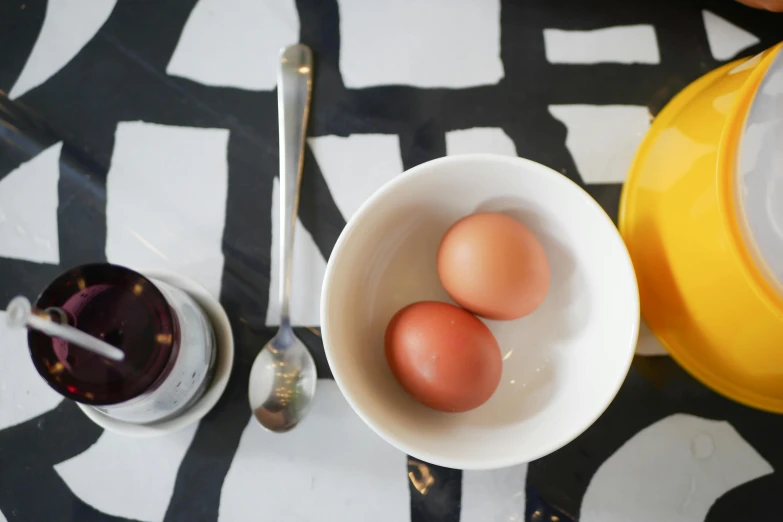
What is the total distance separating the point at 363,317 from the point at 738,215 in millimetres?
354

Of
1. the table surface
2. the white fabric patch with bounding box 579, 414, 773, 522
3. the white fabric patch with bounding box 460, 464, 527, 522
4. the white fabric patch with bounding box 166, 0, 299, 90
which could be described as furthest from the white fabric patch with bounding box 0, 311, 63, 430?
the white fabric patch with bounding box 579, 414, 773, 522

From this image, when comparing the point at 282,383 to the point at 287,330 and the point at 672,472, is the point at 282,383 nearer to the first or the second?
the point at 287,330

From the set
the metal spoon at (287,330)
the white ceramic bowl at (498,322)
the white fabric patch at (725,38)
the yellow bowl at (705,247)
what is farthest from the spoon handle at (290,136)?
the white fabric patch at (725,38)

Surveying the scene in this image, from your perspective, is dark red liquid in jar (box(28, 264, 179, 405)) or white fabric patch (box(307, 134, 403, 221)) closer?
dark red liquid in jar (box(28, 264, 179, 405))

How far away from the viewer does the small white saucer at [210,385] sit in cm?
56

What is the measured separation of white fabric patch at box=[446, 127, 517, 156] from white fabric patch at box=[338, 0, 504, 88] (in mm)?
61

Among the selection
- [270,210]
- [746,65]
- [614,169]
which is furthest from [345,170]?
[746,65]

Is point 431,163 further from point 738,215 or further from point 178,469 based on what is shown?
point 178,469

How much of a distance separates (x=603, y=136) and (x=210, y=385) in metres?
0.54

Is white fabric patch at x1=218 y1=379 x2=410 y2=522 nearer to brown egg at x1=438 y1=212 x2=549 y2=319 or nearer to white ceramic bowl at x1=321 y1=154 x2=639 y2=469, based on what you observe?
white ceramic bowl at x1=321 y1=154 x2=639 y2=469

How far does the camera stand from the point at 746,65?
21.4 inches

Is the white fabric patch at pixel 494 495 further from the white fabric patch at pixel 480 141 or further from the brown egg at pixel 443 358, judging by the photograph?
the white fabric patch at pixel 480 141

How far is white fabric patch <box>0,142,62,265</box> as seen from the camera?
2.09ft

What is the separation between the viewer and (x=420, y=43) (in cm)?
67
